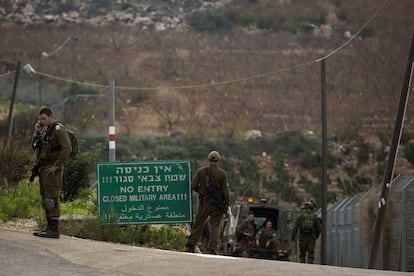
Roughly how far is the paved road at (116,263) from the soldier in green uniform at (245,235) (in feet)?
41.0

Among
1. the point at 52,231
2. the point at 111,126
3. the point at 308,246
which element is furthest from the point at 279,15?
the point at 52,231

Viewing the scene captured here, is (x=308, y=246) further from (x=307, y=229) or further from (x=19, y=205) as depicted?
(x=19, y=205)

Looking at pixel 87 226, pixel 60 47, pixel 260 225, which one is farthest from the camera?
pixel 60 47

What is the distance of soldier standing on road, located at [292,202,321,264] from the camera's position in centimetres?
2370

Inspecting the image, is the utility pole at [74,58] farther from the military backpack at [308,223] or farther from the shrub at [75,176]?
the shrub at [75,176]

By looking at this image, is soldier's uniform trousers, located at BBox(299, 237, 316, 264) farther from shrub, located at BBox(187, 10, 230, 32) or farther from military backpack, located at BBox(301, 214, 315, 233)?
shrub, located at BBox(187, 10, 230, 32)

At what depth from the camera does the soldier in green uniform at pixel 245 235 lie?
27.7m

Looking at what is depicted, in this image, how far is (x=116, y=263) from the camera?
1322 cm

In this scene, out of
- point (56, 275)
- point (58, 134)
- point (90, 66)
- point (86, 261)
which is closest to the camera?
point (56, 275)

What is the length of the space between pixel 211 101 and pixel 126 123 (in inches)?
336

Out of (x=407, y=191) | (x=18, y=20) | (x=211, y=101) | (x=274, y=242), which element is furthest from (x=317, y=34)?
(x=407, y=191)

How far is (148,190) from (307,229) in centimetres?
646

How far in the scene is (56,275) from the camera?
12.0 meters

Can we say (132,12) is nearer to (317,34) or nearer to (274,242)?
(317,34)
